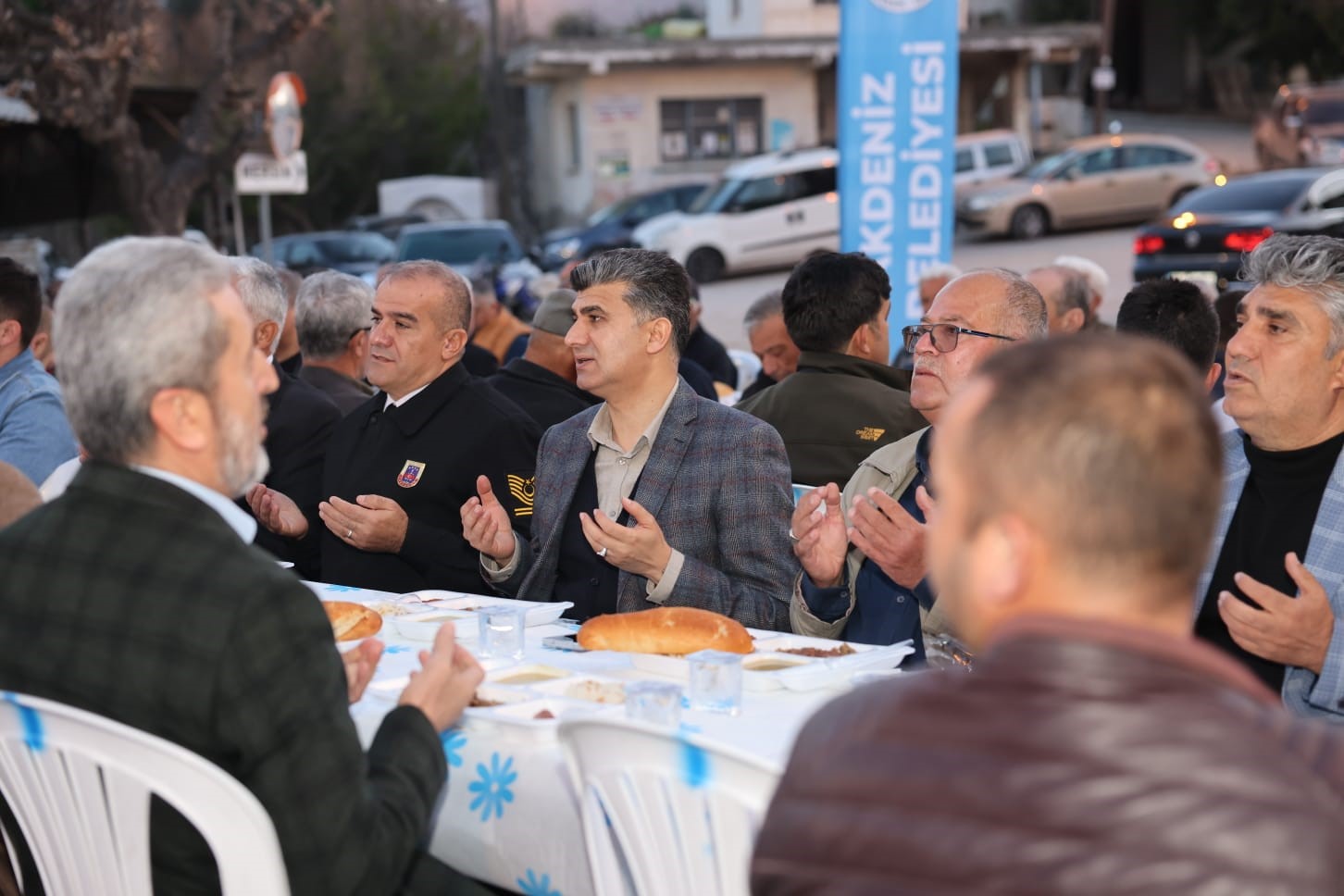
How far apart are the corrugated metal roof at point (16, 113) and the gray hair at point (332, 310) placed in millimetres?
6673

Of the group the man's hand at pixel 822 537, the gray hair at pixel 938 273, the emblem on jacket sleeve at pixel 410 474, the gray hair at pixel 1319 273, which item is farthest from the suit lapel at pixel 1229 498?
the gray hair at pixel 938 273

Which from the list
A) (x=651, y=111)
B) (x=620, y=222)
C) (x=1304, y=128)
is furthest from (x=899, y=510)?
(x=651, y=111)

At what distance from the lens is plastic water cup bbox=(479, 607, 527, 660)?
3287mm

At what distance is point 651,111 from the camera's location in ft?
104

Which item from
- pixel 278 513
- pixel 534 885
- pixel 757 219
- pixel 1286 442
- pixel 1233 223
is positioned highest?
pixel 1286 442

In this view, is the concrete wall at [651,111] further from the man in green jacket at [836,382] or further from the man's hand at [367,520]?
the man's hand at [367,520]

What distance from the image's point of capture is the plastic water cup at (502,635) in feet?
10.8

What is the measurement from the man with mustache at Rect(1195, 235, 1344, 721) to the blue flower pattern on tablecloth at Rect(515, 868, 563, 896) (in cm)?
170

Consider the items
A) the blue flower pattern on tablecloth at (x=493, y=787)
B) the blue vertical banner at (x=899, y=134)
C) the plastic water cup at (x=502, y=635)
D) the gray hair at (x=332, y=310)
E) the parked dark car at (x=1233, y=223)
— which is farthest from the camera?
the parked dark car at (x=1233, y=223)

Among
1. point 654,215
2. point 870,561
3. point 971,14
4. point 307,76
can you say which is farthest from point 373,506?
point 971,14

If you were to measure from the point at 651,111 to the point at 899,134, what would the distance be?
76.1ft

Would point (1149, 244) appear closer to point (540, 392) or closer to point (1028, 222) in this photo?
point (1028, 222)

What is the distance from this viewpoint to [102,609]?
2244mm

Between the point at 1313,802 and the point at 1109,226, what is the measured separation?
26163 mm
